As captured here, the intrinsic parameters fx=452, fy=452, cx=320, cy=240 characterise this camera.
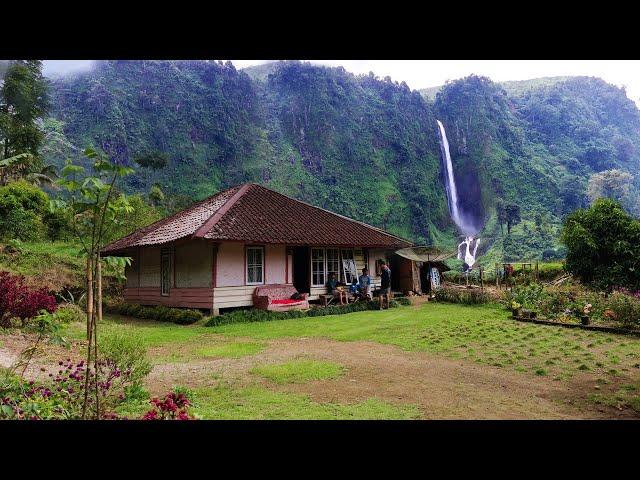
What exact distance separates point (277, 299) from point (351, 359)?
23.1 ft

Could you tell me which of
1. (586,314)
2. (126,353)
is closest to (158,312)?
(126,353)

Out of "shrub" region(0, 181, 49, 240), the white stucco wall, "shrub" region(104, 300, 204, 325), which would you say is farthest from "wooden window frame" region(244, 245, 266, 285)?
"shrub" region(0, 181, 49, 240)

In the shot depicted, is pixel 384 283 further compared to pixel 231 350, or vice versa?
pixel 384 283

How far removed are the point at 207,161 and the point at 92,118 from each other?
15.0 metres

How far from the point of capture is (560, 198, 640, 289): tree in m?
11.9

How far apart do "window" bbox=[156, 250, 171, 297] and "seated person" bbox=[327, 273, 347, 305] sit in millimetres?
5208

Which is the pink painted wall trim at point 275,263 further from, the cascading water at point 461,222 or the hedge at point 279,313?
the cascading water at point 461,222

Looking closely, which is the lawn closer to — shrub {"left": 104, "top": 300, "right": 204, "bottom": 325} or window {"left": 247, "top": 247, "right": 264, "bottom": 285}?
shrub {"left": 104, "top": 300, "right": 204, "bottom": 325}

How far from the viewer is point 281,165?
6250 cm

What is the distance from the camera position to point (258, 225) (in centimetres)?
1376

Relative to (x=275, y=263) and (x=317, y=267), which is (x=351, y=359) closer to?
(x=275, y=263)

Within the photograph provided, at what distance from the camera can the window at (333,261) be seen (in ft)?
52.3
